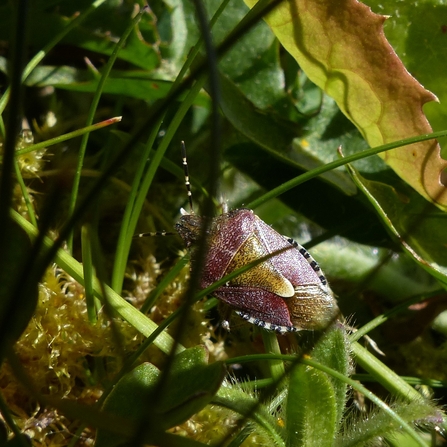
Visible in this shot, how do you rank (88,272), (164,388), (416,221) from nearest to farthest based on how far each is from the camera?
(164,388) → (88,272) → (416,221)

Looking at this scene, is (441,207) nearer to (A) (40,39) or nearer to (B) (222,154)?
(B) (222,154)

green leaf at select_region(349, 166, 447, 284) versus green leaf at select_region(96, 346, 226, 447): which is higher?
green leaf at select_region(349, 166, 447, 284)

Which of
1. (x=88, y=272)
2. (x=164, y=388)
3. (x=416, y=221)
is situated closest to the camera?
(x=164, y=388)

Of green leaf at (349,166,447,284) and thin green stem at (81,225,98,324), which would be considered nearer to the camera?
thin green stem at (81,225,98,324)

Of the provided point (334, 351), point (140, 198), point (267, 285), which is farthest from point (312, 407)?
point (140, 198)

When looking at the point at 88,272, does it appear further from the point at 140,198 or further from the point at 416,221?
the point at 416,221

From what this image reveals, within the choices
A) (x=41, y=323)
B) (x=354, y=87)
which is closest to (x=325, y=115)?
(x=354, y=87)

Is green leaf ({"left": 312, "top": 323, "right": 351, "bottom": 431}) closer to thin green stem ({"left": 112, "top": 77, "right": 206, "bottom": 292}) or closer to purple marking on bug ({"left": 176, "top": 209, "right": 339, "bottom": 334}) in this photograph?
purple marking on bug ({"left": 176, "top": 209, "right": 339, "bottom": 334})

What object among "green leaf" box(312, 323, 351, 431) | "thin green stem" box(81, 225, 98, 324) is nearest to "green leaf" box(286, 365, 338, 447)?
"green leaf" box(312, 323, 351, 431)
